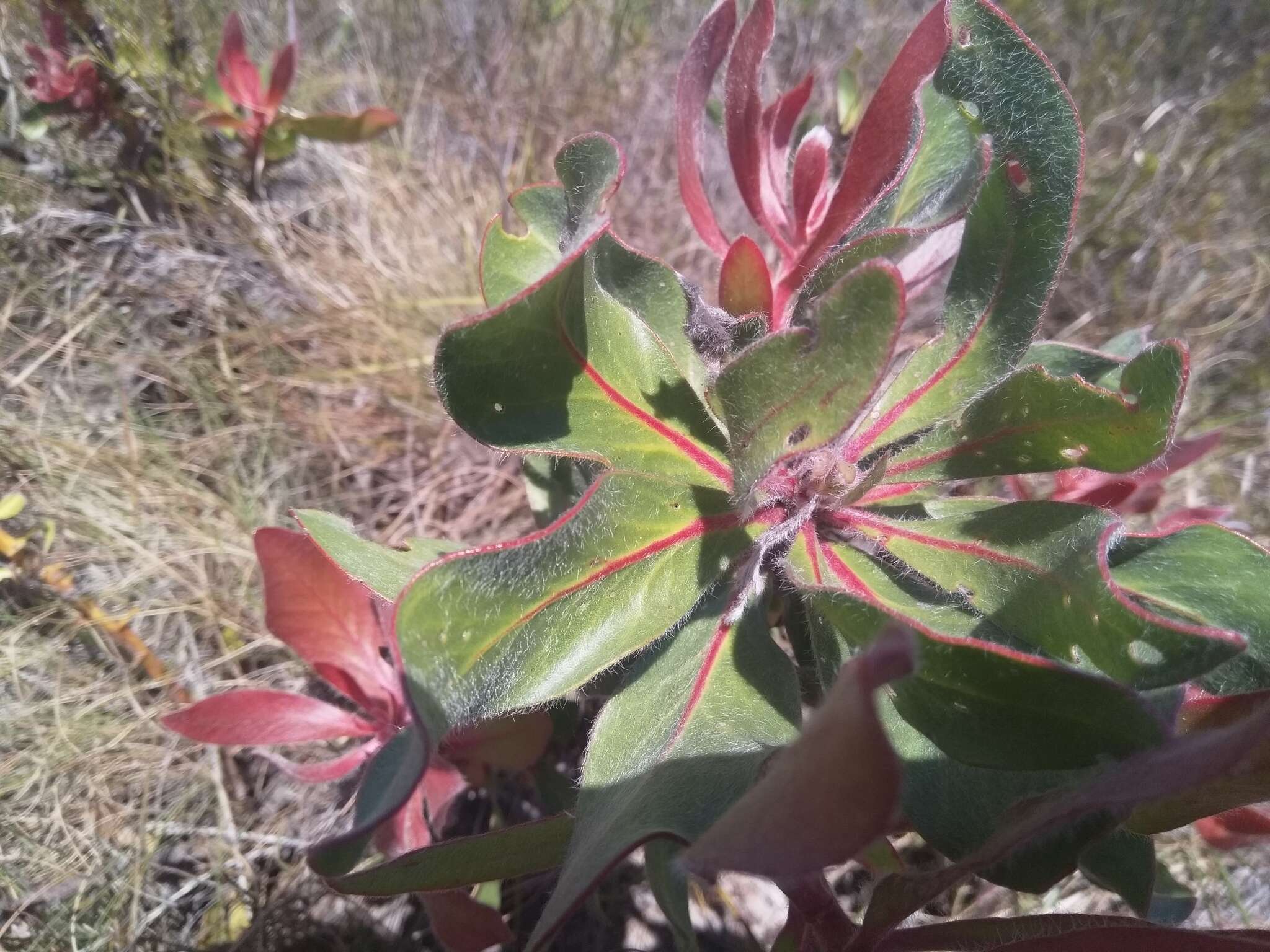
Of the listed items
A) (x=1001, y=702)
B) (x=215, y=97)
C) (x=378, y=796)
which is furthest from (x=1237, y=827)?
(x=215, y=97)

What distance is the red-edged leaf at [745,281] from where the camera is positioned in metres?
0.87

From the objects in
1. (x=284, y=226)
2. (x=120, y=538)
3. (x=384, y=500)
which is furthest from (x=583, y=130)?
(x=120, y=538)

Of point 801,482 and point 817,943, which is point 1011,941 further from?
point 801,482

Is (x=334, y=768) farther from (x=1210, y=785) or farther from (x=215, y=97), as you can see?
(x=215, y=97)

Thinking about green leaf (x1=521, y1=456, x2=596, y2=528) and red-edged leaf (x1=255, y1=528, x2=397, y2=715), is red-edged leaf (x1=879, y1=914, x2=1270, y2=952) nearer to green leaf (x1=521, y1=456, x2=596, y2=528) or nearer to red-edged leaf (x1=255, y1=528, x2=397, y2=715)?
green leaf (x1=521, y1=456, x2=596, y2=528)

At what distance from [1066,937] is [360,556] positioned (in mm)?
750

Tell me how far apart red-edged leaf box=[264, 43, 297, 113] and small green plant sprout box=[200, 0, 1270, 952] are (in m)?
1.22

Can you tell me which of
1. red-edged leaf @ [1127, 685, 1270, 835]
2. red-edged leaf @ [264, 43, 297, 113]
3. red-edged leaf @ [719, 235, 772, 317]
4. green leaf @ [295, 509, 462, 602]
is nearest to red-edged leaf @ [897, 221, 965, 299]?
red-edged leaf @ [719, 235, 772, 317]

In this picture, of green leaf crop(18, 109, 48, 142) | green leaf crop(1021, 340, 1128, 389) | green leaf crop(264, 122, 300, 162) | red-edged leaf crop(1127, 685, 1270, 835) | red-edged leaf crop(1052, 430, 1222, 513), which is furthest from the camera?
green leaf crop(264, 122, 300, 162)

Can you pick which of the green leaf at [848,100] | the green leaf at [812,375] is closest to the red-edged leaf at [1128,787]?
the green leaf at [812,375]

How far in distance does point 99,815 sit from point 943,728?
4.69 ft

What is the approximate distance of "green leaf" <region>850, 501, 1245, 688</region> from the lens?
0.54 m

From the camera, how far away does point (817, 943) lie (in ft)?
2.32

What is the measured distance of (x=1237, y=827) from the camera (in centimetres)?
94
